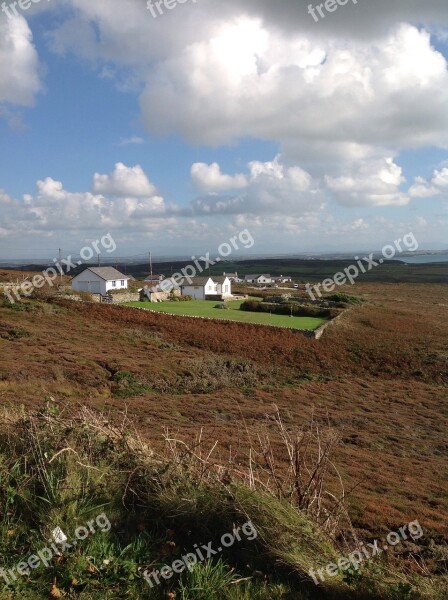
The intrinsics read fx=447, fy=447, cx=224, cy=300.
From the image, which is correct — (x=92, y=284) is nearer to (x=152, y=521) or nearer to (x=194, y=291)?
(x=194, y=291)

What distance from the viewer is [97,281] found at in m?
55.3

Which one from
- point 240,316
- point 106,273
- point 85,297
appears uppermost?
point 106,273

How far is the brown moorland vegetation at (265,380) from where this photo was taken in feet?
36.8

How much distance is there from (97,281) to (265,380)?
3597cm

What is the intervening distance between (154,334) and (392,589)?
30.1 meters

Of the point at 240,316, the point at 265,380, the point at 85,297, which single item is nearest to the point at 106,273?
the point at 85,297

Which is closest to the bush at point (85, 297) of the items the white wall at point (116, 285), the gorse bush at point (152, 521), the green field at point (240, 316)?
the green field at point (240, 316)

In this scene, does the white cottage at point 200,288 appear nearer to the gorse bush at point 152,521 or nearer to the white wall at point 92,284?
the white wall at point 92,284

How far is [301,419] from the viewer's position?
16.6m

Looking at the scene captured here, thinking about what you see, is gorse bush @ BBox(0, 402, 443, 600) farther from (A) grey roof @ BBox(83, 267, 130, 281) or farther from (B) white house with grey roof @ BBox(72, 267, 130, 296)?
(A) grey roof @ BBox(83, 267, 130, 281)

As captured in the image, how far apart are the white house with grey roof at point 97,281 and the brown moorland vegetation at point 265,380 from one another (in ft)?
47.7

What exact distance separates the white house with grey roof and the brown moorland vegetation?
14.5m

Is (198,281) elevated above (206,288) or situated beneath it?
elevated above

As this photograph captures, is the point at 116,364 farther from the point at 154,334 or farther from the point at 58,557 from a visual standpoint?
the point at 58,557
